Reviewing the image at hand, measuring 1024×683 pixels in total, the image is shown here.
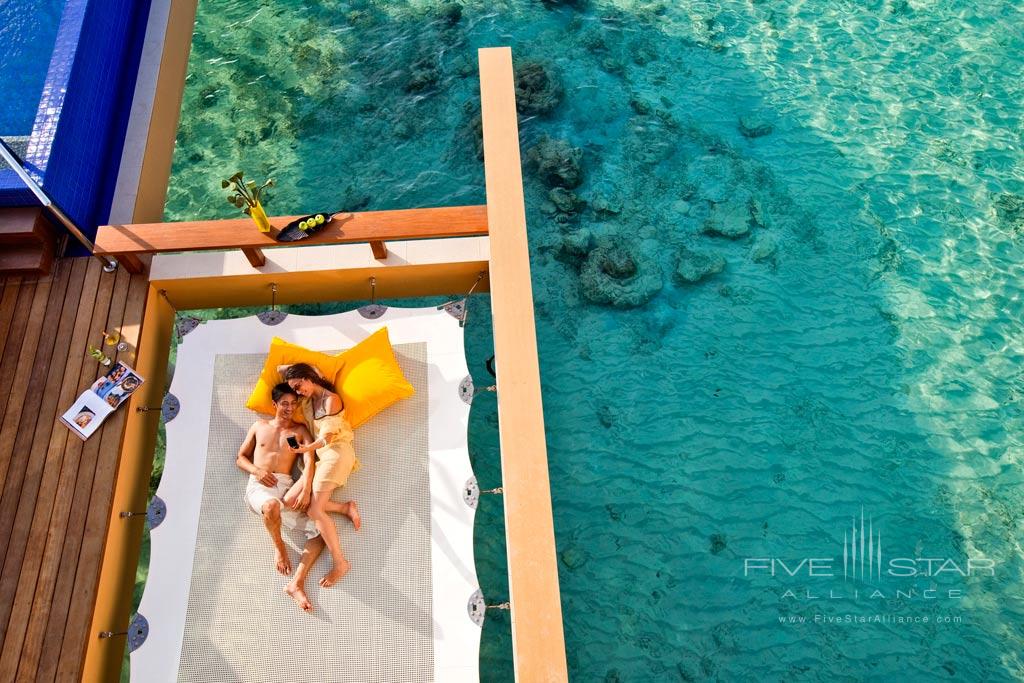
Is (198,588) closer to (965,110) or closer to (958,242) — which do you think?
(958,242)

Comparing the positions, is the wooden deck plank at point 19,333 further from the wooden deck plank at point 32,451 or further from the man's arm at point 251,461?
the man's arm at point 251,461

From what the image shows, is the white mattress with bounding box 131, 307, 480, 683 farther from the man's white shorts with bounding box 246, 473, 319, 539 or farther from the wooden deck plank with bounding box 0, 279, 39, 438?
the wooden deck plank with bounding box 0, 279, 39, 438

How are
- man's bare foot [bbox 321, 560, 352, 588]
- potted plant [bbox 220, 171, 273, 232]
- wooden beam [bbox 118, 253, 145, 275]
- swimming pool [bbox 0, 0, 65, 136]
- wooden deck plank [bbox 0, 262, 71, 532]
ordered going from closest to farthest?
man's bare foot [bbox 321, 560, 352, 588], wooden deck plank [bbox 0, 262, 71, 532], potted plant [bbox 220, 171, 273, 232], wooden beam [bbox 118, 253, 145, 275], swimming pool [bbox 0, 0, 65, 136]

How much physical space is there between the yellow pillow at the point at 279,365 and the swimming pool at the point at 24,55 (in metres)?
3.23

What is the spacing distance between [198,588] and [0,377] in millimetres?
1999

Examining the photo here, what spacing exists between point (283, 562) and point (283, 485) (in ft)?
1.48

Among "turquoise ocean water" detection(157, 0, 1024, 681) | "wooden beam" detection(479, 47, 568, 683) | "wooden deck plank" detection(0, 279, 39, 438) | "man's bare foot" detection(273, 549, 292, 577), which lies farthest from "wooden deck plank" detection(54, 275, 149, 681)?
"wooden beam" detection(479, 47, 568, 683)

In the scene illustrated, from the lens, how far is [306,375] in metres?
4.25

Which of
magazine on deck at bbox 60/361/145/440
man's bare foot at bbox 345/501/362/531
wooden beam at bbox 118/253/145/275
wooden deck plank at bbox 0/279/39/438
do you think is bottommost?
man's bare foot at bbox 345/501/362/531

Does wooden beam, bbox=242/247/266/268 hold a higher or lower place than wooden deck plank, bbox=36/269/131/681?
higher

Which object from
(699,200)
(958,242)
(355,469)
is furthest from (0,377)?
(958,242)

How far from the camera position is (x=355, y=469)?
4188 mm

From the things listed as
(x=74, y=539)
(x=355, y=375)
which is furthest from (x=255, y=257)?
(x=74, y=539)

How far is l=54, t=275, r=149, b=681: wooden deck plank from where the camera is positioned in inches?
147
